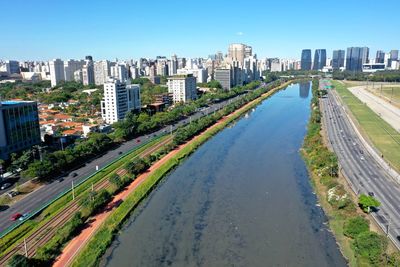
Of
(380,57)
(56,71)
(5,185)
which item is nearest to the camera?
(5,185)

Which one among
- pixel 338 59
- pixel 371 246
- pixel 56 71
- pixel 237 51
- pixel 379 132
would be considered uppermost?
pixel 237 51

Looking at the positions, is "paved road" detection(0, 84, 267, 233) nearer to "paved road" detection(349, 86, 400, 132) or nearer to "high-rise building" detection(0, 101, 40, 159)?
"high-rise building" detection(0, 101, 40, 159)

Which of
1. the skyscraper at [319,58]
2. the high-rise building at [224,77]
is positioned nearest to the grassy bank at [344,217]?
the high-rise building at [224,77]

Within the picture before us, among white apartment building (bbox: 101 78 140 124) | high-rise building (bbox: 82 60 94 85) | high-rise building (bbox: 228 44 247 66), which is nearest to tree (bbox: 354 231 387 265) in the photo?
white apartment building (bbox: 101 78 140 124)

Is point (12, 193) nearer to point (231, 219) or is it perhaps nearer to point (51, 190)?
point (51, 190)

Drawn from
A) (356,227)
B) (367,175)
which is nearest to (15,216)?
(356,227)

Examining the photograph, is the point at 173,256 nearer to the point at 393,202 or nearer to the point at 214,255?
the point at 214,255
